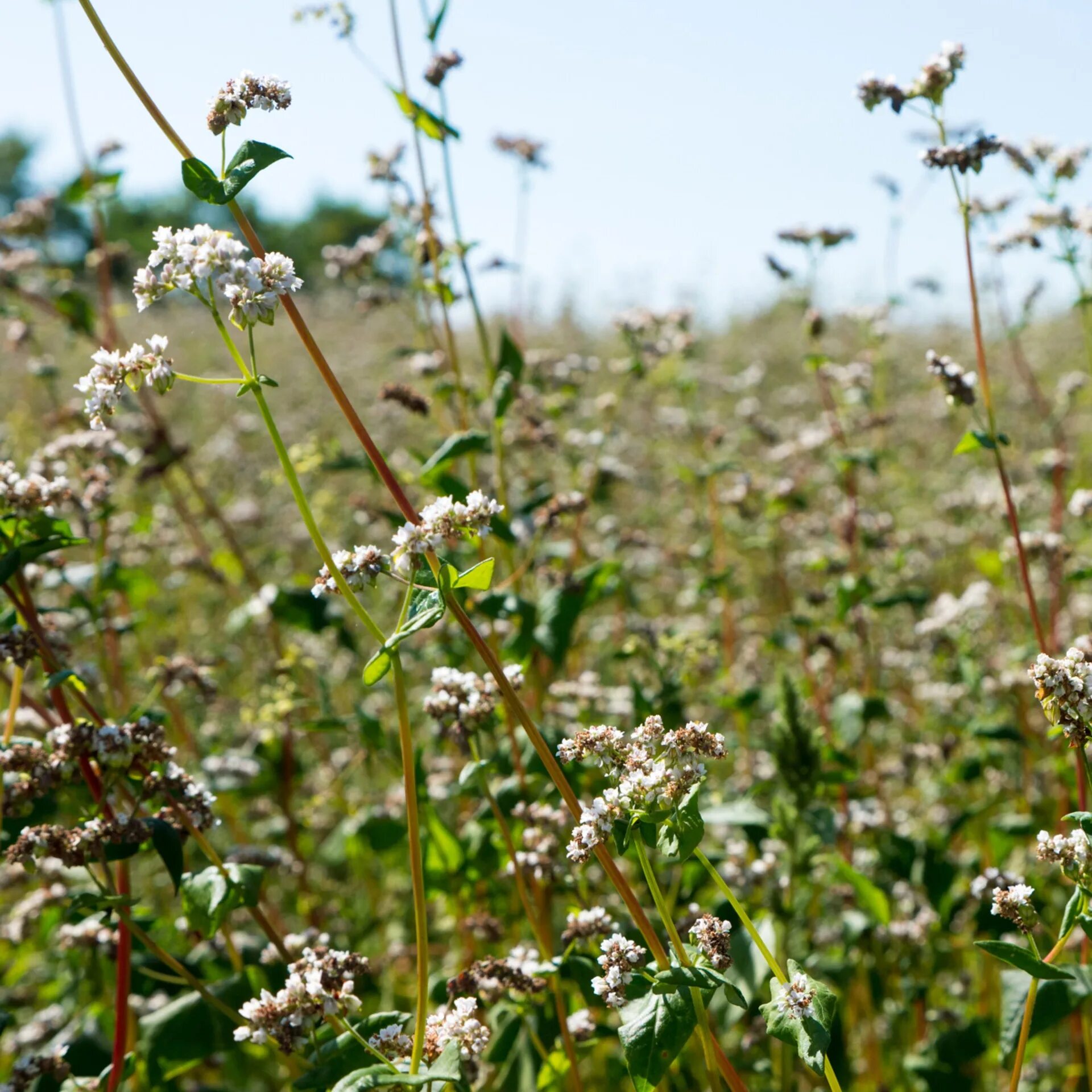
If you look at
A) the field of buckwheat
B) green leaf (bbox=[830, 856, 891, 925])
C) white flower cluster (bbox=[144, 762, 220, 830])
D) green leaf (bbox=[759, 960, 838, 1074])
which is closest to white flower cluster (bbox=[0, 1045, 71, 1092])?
the field of buckwheat

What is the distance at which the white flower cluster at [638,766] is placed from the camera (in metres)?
1.75

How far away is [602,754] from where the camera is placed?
185 centimetres

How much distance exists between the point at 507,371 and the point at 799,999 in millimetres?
2422

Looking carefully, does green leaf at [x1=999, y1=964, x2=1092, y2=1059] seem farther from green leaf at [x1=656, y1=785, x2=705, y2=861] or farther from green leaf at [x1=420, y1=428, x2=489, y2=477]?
green leaf at [x1=420, y1=428, x2=489, y2=477]

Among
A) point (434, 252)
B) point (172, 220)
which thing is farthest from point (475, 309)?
point (172, 220)

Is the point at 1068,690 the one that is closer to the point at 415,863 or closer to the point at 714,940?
the point at 714,940

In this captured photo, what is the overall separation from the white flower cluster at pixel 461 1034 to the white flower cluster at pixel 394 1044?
0.13 ft

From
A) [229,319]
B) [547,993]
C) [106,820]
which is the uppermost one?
[229,319]

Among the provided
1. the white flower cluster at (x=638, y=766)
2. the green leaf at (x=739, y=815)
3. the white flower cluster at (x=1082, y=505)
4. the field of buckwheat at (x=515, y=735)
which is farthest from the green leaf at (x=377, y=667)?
A: the white flower cluster at (x=1082, y=505)

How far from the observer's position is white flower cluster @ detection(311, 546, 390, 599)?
5.93ft

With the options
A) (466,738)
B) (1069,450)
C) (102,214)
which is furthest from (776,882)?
(1069,450)

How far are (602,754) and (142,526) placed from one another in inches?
97.2

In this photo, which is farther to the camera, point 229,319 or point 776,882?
point 776,882

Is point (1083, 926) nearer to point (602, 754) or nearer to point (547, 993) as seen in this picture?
point (602, 754)
